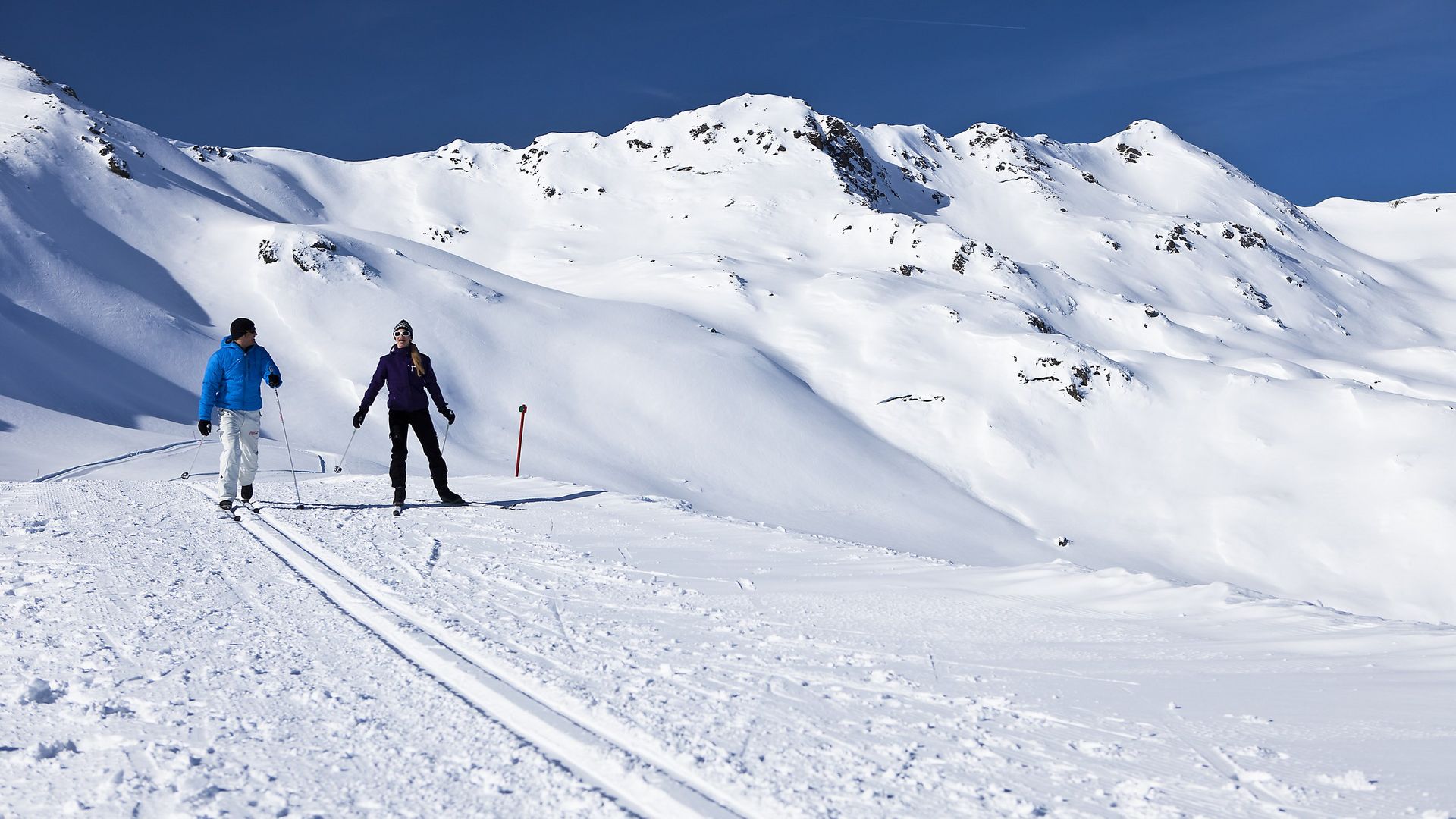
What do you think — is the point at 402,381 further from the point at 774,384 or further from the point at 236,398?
the point at 774,384

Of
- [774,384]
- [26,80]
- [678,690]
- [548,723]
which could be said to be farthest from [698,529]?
[26,80]

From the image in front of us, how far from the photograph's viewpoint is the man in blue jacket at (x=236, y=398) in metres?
9.36

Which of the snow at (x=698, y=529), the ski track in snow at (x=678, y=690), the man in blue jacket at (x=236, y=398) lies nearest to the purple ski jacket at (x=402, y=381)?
the man in blue jacket at (x=236, y=398)

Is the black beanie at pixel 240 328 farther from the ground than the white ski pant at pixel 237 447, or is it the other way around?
the black beanie at pixel 240 328

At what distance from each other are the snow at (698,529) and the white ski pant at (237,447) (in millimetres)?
505

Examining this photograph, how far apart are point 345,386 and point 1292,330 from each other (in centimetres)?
9371

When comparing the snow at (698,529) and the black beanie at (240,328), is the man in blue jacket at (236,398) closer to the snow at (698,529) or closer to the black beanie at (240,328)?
the black beanie at (240,328)

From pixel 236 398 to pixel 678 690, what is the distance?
764 cm

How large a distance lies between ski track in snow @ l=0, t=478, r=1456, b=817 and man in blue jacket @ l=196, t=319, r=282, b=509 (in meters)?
2.27

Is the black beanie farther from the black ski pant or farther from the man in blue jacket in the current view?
the black ski pant

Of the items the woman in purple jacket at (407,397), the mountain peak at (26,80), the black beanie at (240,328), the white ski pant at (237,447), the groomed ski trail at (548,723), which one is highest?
the mountain peak at (26,80)

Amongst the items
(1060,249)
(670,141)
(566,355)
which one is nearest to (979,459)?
(566,355)

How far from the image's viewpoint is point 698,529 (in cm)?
910

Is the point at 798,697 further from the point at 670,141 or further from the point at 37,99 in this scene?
the point at 670,141
